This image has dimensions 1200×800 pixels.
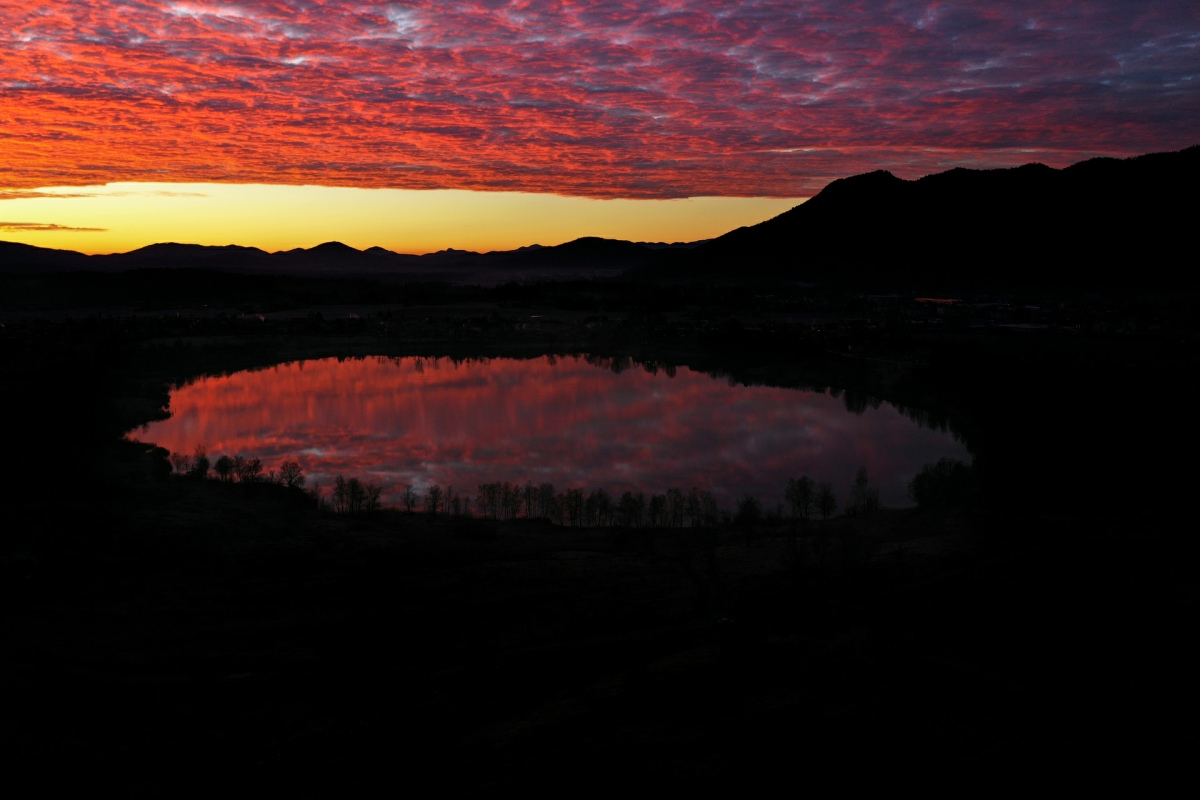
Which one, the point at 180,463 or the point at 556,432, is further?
the point at 556,432

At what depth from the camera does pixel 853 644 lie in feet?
50.2

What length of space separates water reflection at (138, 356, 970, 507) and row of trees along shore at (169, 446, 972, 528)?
1.38 m

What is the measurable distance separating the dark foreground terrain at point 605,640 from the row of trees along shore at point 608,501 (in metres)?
1.73

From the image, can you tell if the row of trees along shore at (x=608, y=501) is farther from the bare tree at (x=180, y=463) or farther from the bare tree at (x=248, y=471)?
the bare tree at (x=180, y=463)

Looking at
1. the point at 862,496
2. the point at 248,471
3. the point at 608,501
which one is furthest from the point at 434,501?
the point at 862,496

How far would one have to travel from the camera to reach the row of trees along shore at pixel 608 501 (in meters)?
28.3

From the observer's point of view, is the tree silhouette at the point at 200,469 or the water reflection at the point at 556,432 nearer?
the tree silhouette at the point at 200,469

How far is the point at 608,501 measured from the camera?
98.0 ft

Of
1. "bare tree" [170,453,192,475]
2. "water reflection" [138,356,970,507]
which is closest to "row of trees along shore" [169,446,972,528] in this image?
"water reflection" [138,356,970,507]

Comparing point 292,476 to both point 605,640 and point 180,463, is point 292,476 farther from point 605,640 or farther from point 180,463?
point 605,640

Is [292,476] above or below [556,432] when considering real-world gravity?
above

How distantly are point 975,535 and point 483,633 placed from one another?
13.6 metres

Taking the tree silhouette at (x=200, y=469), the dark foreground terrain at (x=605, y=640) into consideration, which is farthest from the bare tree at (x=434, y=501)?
the tree silhouette at (x=200, y=469)

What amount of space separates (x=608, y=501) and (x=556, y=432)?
653 inches
